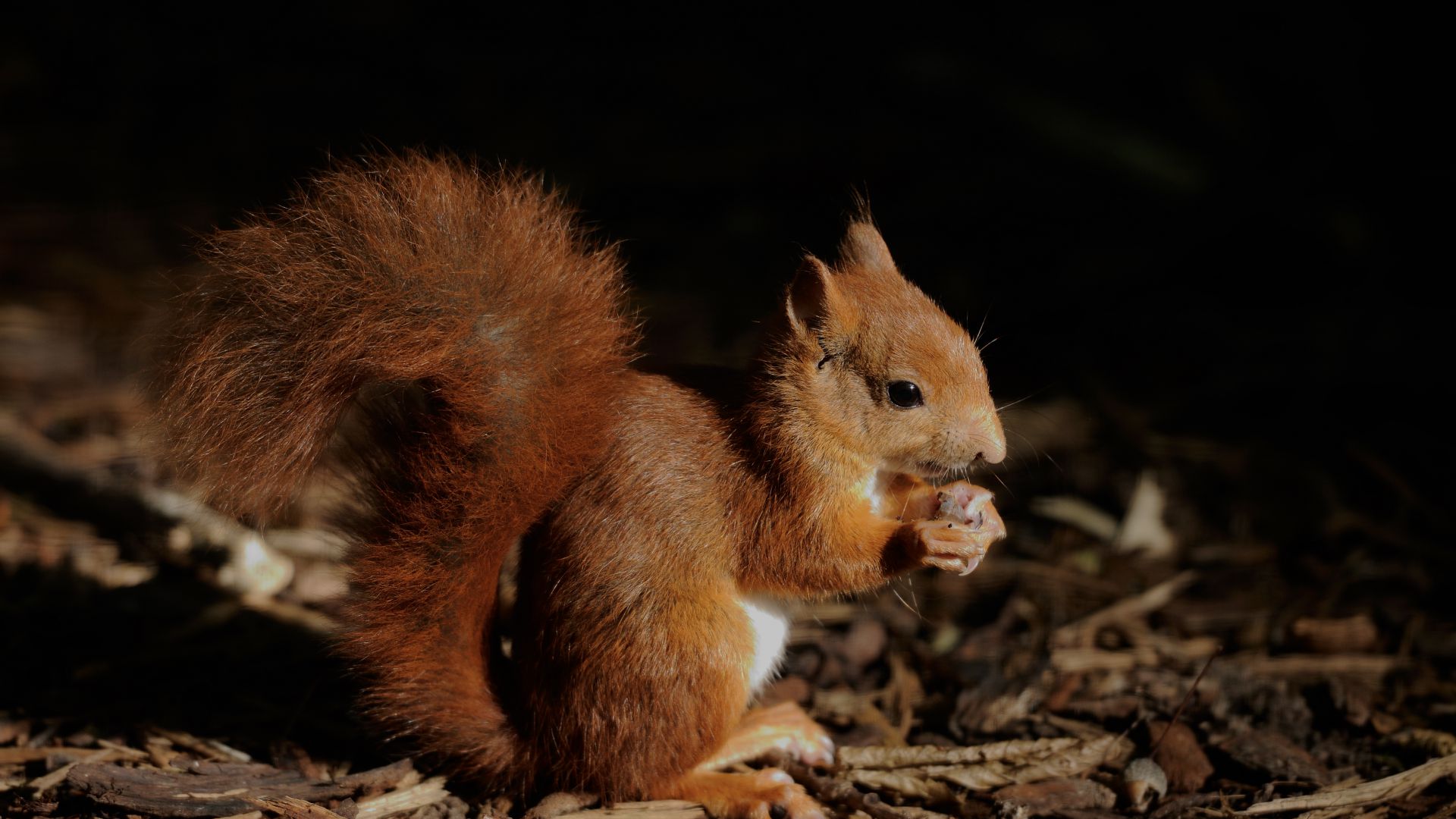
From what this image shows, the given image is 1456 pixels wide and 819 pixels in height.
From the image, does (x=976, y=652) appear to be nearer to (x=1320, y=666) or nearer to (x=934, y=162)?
(x=1320, y=666)

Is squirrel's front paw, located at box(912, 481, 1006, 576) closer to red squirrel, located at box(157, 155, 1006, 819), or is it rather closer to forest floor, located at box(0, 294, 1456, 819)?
red squirrel, located at box(157, 155, 1006, 819)

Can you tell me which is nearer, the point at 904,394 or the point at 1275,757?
the point at 904,394

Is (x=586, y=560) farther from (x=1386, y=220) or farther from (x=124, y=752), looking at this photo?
(x=1386, y=220)

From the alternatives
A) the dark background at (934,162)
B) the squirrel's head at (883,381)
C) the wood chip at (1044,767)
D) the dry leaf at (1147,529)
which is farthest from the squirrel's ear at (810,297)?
the dark background at (934,162)

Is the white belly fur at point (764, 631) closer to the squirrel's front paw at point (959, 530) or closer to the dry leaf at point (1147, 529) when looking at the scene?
the squirrel's front paw at point (959, 530)

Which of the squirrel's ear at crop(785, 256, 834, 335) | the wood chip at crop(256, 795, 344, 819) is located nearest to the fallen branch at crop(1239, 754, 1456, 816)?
the squirrel's ear at crop(785, 256, 834, 335)

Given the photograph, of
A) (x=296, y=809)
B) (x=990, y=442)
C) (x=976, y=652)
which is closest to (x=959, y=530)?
(x=990, y=442)
